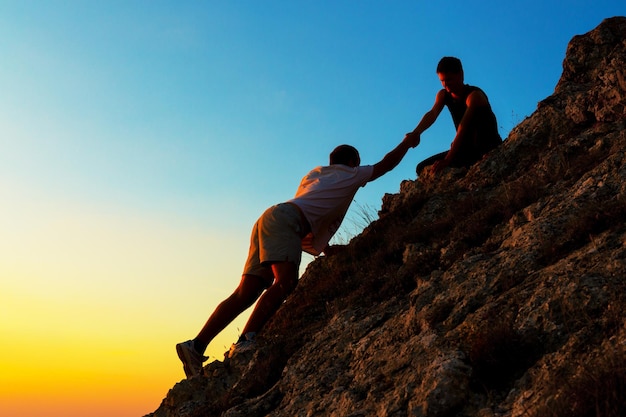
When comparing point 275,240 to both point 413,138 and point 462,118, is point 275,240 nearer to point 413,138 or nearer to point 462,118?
point 413,138

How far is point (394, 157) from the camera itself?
391 inches

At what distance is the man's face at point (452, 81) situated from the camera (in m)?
10.6

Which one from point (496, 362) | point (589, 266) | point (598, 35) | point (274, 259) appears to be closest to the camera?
point (496, 362)

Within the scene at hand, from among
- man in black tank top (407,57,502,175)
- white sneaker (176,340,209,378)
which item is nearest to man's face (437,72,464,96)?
man in black tank top (407,57,502,175)

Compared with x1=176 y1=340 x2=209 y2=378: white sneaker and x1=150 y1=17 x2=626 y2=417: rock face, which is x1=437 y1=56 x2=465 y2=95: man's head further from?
x1=176 y1=340 x2=209 y2=378: white sneaker

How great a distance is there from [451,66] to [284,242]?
164 inches

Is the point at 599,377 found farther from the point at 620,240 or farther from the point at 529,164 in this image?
the point at 529,164

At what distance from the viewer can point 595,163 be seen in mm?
7945

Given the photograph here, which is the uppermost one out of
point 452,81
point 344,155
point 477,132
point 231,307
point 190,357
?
point 452,81

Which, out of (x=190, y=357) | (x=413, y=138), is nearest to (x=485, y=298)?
(x=190, y=357)

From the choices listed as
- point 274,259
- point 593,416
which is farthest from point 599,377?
point 274,259

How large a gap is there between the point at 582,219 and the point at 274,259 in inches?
152

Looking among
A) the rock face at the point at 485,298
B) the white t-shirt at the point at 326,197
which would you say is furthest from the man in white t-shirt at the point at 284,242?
the rock face at the point at 485,298

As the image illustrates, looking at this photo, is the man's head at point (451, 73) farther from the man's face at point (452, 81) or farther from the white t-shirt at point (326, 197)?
the white t-shirt at point (326, 197)
